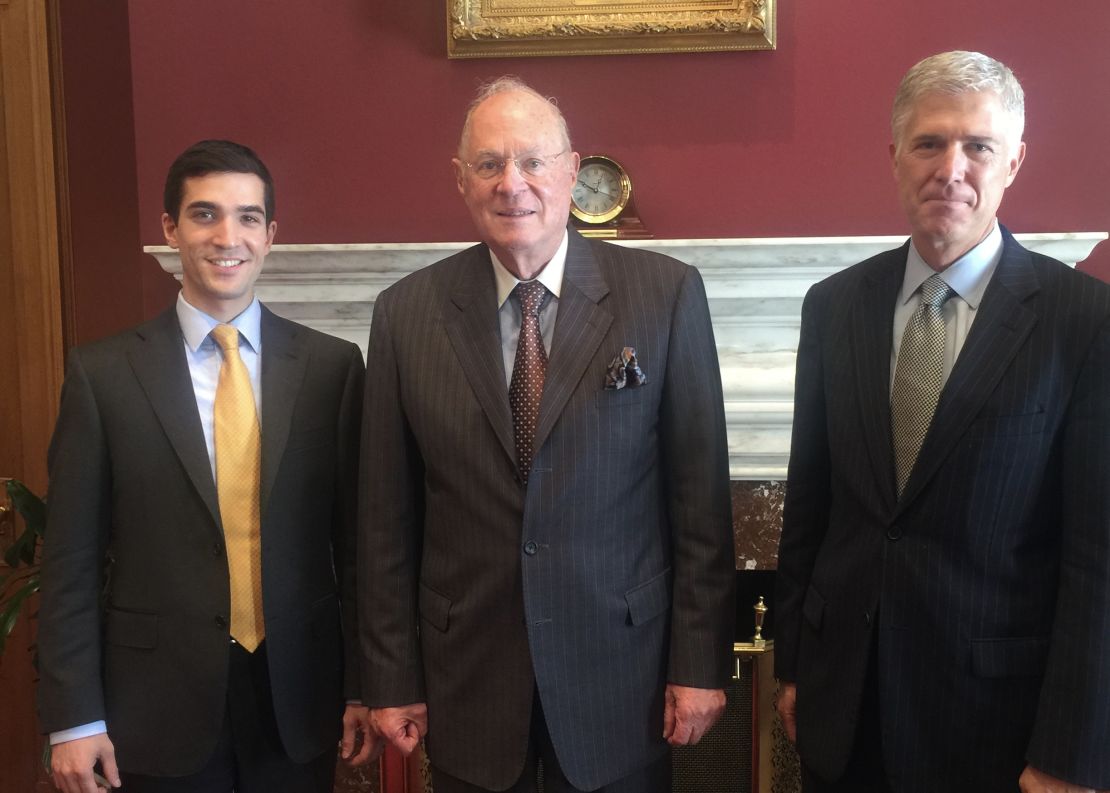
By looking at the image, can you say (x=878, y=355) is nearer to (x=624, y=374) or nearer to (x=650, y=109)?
(x=624, y=374)

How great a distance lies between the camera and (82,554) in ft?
5.11

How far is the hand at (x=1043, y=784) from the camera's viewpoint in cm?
132

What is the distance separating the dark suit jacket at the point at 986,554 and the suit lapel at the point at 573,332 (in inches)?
15.5

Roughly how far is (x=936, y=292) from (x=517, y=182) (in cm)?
65

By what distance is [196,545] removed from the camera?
1.56m

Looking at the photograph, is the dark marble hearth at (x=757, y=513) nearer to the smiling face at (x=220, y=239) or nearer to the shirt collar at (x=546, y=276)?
the shirt collar at (x=546, y=276)

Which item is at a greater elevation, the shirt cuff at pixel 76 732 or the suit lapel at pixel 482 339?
the suit lapel at pixel 482 339

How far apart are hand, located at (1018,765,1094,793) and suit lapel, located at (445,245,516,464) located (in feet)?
2.80

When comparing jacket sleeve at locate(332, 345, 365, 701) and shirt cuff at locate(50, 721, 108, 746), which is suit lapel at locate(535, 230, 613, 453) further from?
shirt cuff at locate(50, 721, 108, 746)

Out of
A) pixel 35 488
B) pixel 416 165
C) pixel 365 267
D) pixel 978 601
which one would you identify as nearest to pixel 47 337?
pixel 35 488

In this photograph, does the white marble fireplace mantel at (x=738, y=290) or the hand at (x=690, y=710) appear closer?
the hand at (x=690, y=710)

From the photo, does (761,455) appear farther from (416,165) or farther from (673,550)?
(416,165)

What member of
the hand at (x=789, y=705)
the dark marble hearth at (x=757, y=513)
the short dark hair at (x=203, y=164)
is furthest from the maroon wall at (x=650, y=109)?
the hand at (x=789, y=705)

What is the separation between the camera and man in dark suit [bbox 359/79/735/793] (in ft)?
4.87
